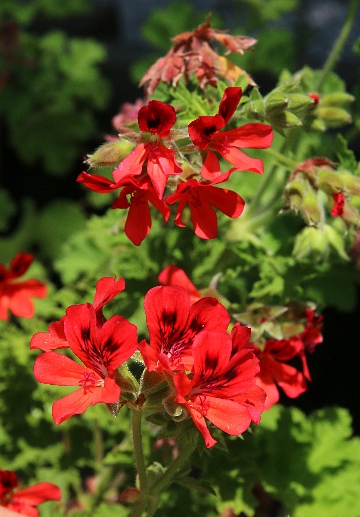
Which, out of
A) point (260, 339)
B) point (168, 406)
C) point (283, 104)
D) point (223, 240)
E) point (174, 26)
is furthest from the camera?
point (174, 26)

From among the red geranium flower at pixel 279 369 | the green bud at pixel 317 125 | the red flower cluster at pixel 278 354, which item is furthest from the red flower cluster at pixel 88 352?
the green bud at pixel 317 125

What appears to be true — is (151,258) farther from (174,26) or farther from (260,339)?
(174,26)

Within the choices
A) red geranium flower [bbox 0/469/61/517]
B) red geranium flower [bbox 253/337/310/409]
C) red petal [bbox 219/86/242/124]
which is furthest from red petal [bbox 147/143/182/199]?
red geranium flower [bbox 0/469/61/517]

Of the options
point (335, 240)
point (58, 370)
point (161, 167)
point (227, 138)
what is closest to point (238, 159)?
point (227, 138)

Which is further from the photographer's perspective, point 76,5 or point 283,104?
point 76,5

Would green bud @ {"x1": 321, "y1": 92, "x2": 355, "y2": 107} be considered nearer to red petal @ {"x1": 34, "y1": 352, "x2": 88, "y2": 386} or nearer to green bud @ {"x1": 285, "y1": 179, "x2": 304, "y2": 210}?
green bud @ {"x1": 285, "y1": 179, "x2": 304, "y2": 210}

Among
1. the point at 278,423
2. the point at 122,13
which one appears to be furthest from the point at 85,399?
the point at 122,13
